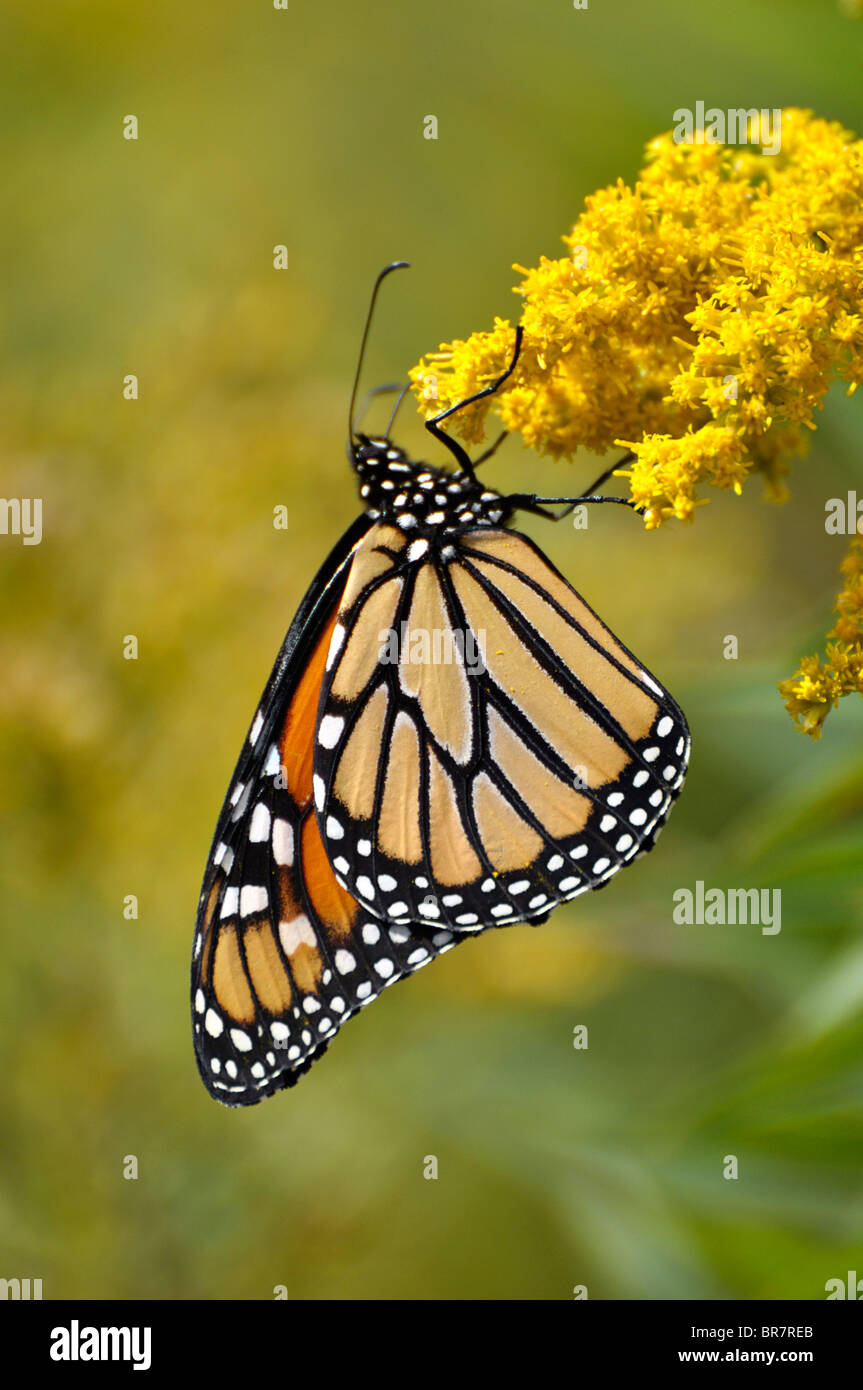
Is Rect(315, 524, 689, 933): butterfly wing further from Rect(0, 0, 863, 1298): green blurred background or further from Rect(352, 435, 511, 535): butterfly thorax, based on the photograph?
Rect(0, 0, 863, 1298): green blurred background

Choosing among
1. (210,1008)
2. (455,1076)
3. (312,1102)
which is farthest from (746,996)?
(210,1008)

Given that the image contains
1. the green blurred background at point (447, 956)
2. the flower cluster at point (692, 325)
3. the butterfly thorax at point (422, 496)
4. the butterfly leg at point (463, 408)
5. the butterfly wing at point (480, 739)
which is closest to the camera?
the flower cluster at point (692, 325)

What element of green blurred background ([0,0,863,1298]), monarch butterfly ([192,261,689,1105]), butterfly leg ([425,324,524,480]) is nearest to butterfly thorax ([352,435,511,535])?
Answer: monarch butterfly ([192,261,689,1105])

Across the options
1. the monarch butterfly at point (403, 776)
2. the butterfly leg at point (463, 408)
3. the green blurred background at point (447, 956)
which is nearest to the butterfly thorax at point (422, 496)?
the monarch butterfly at point (403, 776)

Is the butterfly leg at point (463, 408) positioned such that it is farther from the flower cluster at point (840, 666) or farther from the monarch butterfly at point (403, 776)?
the flower cluster at point (840, 666)

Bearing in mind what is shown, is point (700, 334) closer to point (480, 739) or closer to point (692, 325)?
point (692, 325)

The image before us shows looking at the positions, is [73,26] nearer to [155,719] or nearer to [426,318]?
[426,318]

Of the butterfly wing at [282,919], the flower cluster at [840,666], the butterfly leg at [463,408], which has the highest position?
the butterfly leg at [463,408]

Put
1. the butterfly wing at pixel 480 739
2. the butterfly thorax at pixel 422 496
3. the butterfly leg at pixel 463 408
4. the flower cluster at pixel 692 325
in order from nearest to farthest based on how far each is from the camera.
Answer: the flower cluster at pixel 692 325, the butterfly leg at pixel 463 408, the butterfly wing at pixel 480 739, the butterfly thorax at pixel 422 496

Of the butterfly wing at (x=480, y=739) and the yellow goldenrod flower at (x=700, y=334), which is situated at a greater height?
the yellow goldenrod flower at (x=700, y=334)
